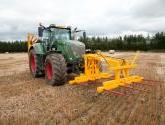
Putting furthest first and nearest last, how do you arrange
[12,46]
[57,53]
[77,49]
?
[12,46] < [77,49] < [57,53]

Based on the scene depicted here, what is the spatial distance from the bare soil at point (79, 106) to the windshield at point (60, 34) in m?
2.34

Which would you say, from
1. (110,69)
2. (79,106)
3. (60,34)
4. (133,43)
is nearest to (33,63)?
(60,34)

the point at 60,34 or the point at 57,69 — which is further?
the point at 60,34

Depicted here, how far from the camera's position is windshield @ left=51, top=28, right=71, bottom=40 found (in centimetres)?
1225

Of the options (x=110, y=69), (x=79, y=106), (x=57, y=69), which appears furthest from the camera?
(x=57, y=69)

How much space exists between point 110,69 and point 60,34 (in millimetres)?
3974

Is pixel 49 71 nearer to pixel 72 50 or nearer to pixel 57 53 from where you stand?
pixel 57 53

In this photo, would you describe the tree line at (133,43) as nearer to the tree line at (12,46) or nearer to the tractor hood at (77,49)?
the tree line at (12,46)

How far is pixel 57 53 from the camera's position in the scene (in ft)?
37.3

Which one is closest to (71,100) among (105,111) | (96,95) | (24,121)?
(96,95)

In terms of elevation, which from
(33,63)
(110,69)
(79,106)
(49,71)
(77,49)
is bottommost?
(79,106)

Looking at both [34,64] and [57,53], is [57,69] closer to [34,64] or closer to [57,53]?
[57,53]

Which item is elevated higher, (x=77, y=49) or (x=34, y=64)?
(x=77, y=49)

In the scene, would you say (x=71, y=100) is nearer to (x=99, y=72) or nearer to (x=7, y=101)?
(x=7, y=101)
